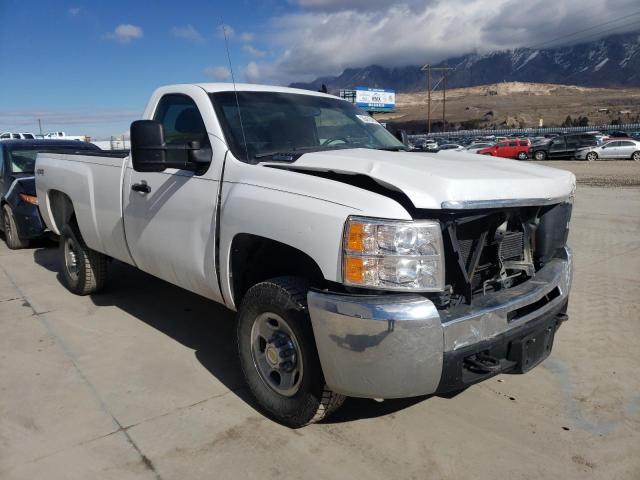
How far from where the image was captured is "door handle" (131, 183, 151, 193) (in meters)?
4.14

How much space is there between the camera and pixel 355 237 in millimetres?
2613

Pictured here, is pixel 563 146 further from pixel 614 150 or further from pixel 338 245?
pixel 338 245

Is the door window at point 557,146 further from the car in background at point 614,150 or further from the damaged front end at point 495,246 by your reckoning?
the damaged front end at point 495,246

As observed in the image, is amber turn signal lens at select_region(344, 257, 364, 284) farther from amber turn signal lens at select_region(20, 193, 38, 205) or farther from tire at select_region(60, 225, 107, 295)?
amber turn signal lens at select_region(20, 193, 38, 205)

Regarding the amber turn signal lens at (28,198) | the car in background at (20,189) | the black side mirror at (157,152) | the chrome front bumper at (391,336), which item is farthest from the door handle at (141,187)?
the amber turn signal lens at (28,198)

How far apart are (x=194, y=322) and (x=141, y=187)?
4.76ft

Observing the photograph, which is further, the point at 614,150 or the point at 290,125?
the point at 614,150

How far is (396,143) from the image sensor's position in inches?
176

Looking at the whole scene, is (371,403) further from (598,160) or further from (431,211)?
(598,160)

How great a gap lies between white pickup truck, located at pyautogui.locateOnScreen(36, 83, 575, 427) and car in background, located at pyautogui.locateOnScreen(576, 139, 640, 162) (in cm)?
3478

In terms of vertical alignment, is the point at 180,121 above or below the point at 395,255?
above

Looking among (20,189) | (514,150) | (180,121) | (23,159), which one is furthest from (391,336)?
(514,150)

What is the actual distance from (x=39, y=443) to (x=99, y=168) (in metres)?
2.57

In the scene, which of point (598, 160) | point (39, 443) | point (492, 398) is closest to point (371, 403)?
point (492, 398)
